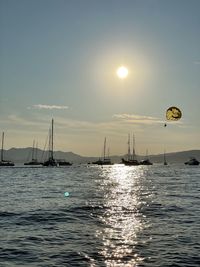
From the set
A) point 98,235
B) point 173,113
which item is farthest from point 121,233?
point 173,113

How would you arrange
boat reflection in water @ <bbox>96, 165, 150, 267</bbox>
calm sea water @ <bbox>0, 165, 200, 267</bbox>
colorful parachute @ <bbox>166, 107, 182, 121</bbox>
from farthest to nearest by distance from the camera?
1. colorful parachute @ <bbox>166, 107, 182, 121</bbox>
2. boat reflection in water @ <bbox>96, 165, 150, 267</bbox>
3. calm sea water @ <bbox>0, 165, 200, 267</bbox>

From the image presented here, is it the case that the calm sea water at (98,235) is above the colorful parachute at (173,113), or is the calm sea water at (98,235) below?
below

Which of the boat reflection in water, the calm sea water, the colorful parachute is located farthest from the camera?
the colorful parachute

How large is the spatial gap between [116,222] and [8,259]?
10.8 metres

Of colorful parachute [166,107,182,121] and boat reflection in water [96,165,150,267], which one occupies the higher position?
colorful parachute [166,107,182,121]

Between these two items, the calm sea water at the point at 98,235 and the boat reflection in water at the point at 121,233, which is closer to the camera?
the calm sea water at the point at 98,235

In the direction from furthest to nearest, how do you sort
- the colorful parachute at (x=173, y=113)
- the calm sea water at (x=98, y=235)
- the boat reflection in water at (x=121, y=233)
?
the colorful parachute at (x=173, y=113) → the boat reflection in water at (x=121, y=233) → the calm sea water at (x=98, y=235)

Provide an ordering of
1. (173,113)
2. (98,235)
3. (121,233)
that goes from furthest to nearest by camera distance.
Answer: (173,113), (121,233), (98,235)

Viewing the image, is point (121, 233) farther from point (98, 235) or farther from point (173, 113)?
point (173, 113)

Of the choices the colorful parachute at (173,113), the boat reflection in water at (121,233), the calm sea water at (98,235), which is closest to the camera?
the calm sea water at (98,235)

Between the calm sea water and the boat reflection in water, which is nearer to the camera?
the calm sea water

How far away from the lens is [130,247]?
2008 cm

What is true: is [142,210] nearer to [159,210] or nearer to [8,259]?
[159,210]

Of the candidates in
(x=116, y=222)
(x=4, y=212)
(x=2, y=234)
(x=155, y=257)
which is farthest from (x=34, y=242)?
(x=4, y=212)
